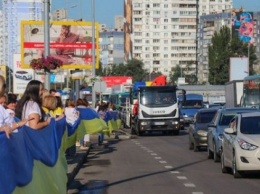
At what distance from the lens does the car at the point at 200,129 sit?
31.6 m

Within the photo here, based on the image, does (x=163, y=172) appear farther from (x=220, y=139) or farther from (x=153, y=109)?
(x=153, y=109)

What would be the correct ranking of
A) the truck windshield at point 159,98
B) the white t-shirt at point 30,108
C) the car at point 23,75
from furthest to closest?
the car at point 23,75 → the truck windshield at point 159,98 → the white t-shirt at point 30,108

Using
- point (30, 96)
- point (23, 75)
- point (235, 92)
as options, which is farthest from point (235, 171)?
point (23, 75)

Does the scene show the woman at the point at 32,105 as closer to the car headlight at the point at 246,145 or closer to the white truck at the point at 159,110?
the car headlight at the point at 246,145

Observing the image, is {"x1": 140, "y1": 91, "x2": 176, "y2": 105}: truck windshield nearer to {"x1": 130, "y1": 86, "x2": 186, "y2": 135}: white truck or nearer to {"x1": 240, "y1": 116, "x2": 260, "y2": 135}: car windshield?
{"x1": 130, "y1": 86, "x2": 186, "y2": 135}: white truck

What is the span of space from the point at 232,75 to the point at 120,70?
10851cm

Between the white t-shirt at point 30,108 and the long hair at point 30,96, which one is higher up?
the long hair at point 30,96

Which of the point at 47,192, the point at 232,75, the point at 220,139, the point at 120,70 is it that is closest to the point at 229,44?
the point at 120,70

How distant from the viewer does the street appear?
1811 centimetres

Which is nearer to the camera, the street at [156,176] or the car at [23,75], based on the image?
the street at [156,176]

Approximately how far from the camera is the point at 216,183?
63.6 ft

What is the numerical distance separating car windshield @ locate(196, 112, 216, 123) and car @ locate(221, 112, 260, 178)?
10.4 metres

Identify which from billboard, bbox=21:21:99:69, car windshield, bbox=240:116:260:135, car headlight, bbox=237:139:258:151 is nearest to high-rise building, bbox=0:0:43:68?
billboard, bbox=21:21:99:69

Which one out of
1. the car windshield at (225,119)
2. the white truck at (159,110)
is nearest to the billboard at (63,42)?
the white truck at (159,110)
